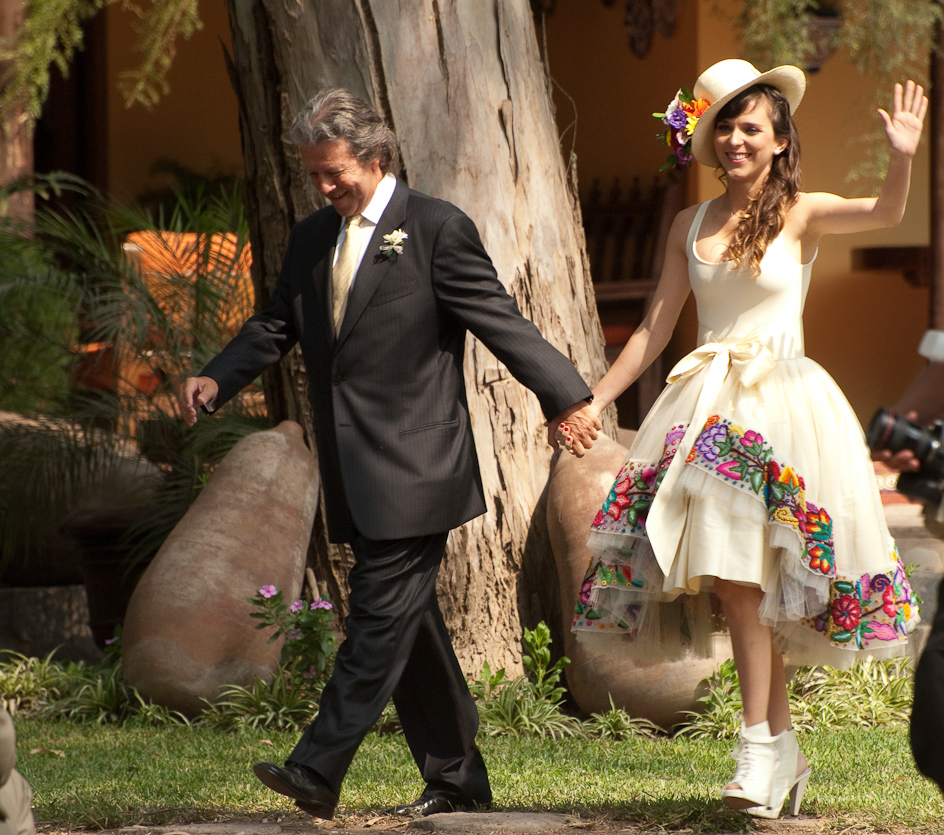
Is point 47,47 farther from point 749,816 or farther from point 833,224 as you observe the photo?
point 749,816

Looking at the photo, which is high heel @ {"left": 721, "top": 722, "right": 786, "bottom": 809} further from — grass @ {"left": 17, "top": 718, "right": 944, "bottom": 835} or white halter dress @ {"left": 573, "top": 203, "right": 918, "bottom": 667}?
white halter dress @ {"left": 573, "top": 203, "right": 918, "bottom": 667}

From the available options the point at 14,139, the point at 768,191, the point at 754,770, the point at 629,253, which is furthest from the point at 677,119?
the point at 14,139

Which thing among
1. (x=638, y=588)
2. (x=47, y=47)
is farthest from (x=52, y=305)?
(x=638, y=588)

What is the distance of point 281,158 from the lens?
15.9ft

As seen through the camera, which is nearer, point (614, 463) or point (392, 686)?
point (392, 686)

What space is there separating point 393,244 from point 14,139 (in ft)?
17.5

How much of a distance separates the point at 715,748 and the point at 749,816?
93 cm

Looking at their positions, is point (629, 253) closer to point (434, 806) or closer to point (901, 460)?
point (434, 806)

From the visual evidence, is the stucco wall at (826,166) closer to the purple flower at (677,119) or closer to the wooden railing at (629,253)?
the wooden railing at (629,253)

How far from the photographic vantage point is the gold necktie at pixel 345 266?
3246 millimetres

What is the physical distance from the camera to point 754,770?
2988mm

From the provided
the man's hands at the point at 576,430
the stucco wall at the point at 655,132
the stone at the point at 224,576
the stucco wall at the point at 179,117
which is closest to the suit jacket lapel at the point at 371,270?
the man's hands at the point at 576,430

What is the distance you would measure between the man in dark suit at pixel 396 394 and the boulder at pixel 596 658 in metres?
1.11

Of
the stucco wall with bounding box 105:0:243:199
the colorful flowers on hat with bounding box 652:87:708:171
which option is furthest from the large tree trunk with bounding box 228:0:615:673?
the stucco wall with bounding box 105:0:243:199
